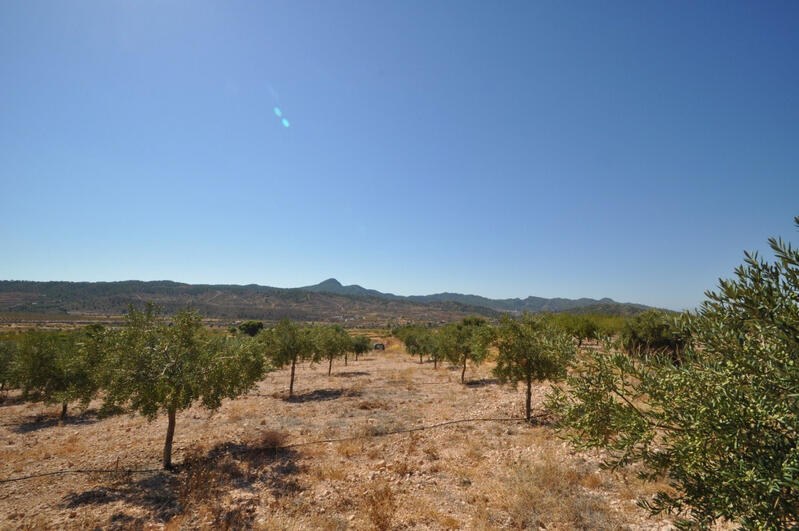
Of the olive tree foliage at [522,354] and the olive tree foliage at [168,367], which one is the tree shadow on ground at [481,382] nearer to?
the olive tree foliage at [522,354]

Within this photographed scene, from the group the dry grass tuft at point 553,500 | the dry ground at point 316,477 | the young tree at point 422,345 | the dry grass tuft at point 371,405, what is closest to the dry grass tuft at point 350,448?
the dry ground at point 316,477

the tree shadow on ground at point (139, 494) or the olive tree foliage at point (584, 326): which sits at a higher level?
the olive tree foliage at point (584, 326)

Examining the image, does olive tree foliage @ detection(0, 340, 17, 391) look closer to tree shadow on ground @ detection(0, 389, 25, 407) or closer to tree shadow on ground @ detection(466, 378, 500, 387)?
tree shadow on ground @ detection(0, 389, 25, 407)

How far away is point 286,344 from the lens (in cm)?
3606

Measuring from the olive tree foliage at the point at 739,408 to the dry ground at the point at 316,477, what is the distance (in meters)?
8.17

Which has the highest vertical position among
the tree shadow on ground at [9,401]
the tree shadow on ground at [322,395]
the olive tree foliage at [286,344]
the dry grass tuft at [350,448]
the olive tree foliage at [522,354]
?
the olive tree foliage at [522,354]

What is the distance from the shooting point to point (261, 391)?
3612cm

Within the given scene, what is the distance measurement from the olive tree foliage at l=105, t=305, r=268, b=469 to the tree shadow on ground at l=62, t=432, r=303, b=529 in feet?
5.67

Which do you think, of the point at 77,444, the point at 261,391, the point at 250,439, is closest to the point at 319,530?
the point at 250,439

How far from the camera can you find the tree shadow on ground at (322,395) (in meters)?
31.3

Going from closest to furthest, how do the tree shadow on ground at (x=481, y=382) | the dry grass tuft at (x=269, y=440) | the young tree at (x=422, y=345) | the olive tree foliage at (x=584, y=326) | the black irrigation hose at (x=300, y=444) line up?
the black irrigation hose at (x=300, y=444), the dry grass tuft at (x=269, y=440), the tree shadow on ground at (x=481, y=382), the olive tree foliage at (x=584, y=326), the young tree at (x=422, y=345)

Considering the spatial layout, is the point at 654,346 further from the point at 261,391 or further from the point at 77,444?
the point at 77,444

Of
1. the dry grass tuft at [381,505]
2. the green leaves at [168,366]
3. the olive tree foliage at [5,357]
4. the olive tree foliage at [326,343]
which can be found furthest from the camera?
the olive tree foliage at [326,343]

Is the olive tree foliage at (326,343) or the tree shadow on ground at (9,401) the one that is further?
the olive tree foliage at (326,343)
